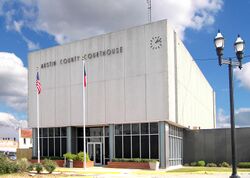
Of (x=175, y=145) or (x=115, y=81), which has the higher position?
(x=115, y=81)

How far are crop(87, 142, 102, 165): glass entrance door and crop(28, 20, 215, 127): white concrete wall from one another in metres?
2.89

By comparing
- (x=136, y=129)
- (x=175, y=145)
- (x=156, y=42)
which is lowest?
(x=175, y=145)

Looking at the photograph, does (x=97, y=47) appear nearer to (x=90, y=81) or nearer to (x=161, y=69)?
(x=90, y=81)

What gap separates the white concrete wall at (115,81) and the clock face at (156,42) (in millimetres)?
310

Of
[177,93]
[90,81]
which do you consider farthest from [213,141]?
[90,81]

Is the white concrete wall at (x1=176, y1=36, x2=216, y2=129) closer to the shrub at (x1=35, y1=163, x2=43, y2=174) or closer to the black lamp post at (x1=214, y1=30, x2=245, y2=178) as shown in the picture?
the shrub at (x1=35, y1=163, x2=43, y2=174)

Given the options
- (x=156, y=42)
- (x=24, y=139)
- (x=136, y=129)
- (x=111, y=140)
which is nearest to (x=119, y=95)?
Answer: (x=136, y=129)

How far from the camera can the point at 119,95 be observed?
39.5 m

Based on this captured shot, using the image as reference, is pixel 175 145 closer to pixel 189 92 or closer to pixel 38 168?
pixel 189 92

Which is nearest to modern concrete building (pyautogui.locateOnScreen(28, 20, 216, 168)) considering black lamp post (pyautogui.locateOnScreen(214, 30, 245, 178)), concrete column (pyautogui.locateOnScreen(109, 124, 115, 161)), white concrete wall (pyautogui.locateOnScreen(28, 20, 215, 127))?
white concrete wall (pyautogui.locateOnScreen(28, 20, 215, 127))

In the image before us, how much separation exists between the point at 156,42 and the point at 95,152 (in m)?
13.9

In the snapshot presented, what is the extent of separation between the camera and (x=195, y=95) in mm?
52000

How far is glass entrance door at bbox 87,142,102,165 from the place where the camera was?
1666 inches

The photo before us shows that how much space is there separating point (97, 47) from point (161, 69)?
8.37 metres
